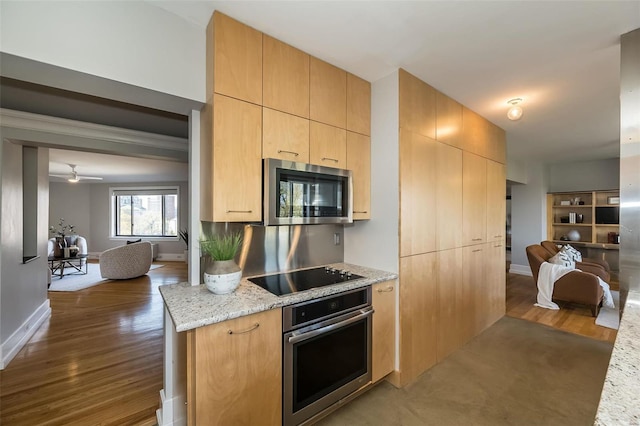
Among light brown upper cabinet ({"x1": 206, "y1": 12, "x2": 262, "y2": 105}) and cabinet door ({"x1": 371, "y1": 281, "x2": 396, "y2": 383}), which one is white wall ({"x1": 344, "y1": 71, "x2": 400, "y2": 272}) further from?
light brown upper cabinet ({"x1": 206, "y1": 12, "x2": 262, "y2": 105})

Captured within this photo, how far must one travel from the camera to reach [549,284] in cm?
409

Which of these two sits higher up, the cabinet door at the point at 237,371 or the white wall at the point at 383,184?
the white wall at the point at 383,184

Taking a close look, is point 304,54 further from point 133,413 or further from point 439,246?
point 133,413

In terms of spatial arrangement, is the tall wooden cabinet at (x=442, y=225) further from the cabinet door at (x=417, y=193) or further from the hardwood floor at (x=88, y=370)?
the hardwood floor at (x=88, y=370)

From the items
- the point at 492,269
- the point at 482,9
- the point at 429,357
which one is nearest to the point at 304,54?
the point at 482,9

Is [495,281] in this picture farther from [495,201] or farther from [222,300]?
[222,300]

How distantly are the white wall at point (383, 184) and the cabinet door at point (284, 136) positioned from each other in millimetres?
711

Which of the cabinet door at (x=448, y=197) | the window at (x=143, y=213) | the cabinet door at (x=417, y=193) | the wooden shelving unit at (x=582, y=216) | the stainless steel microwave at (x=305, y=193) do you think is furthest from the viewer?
the window at (x=143, y=213)

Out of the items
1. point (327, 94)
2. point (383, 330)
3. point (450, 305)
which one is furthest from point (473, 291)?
point (327, 94)

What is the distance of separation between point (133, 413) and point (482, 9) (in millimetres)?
3524

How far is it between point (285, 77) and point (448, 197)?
1.87 m

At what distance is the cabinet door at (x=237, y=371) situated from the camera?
4.26ft

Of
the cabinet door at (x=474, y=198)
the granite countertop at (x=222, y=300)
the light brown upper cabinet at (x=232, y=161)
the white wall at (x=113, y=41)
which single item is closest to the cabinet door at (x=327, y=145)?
the light brown upper cabinet at (x=232, y=161)

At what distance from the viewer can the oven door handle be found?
1.60 meters
